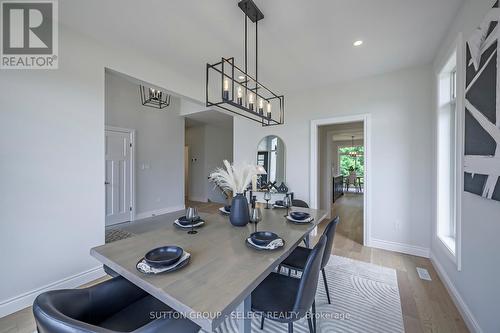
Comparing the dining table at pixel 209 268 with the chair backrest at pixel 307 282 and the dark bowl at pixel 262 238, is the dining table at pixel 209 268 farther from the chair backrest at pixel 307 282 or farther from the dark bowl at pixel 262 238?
the chair backrest at pixel 307 282

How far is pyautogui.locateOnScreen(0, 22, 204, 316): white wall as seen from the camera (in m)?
1.89

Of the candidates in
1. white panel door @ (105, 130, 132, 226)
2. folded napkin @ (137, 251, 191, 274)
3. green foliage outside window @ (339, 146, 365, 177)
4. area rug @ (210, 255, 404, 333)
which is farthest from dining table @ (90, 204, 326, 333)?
green foliage outside window @ (339, 146, 365, 177)

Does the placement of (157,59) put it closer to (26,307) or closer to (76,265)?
(76,265)

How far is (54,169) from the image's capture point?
2127 mm

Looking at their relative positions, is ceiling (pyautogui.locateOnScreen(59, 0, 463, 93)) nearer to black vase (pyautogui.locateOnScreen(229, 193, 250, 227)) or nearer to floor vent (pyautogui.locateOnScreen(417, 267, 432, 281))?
black vase (pyautogui.locateOnScreen(229, 193, 250, 227))

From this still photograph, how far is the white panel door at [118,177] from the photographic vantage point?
429cm

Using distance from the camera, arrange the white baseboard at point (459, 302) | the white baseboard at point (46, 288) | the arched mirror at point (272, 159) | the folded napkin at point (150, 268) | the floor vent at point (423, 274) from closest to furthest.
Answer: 1. the folded napkin at point (150, 268)
2. the white baseboard at point (459, 302)
3. the white baseboard at point (46, 288)
4. the floor vent at point (423, 274)
5. the arched mirror at point (272, 159)

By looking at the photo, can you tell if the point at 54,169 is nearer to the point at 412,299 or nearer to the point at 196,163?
the point at 412,299

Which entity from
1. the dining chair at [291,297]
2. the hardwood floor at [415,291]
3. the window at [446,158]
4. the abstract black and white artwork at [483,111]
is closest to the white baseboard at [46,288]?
the dining chair at [291,297]

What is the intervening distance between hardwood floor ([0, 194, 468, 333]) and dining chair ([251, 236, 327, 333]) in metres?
1.12

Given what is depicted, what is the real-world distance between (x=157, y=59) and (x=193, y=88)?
720 mm

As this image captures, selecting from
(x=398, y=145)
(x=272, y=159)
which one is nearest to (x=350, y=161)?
(x=272, y=159)

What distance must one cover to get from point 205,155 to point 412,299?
628 centimetres

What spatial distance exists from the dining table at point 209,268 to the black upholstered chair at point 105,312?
132 mm
